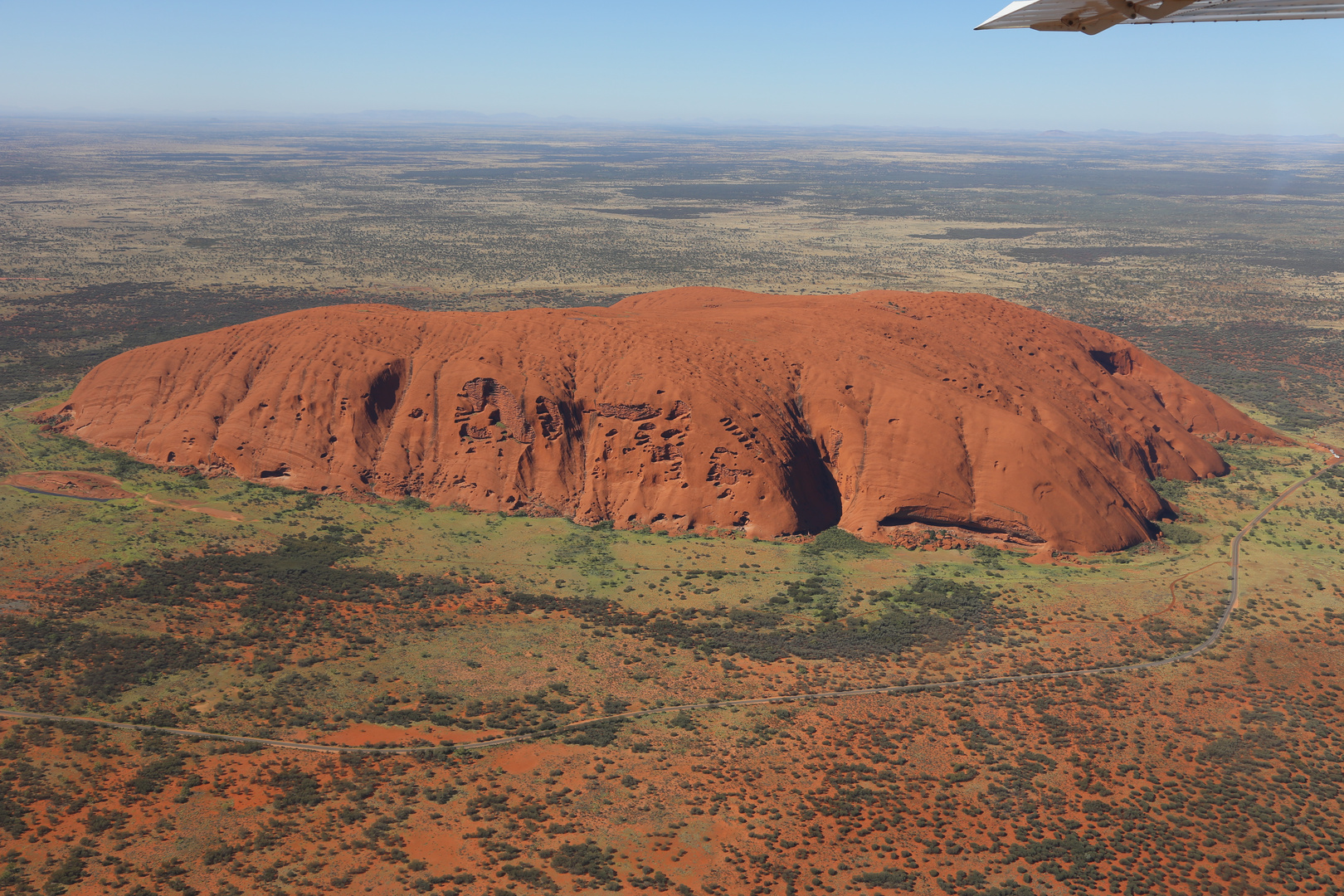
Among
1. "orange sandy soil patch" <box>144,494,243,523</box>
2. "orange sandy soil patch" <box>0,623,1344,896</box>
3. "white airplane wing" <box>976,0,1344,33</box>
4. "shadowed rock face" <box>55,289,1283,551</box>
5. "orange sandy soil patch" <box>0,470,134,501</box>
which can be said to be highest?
Answer: "white airplane wing" <box>976,0,1344,33</box>

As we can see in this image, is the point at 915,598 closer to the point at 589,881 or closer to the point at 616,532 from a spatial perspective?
the point at 616,532

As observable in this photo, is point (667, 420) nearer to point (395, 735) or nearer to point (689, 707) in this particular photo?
point (689, 707)

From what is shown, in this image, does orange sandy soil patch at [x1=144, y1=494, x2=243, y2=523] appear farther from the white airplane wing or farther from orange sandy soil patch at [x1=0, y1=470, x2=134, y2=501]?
the white airplane wing

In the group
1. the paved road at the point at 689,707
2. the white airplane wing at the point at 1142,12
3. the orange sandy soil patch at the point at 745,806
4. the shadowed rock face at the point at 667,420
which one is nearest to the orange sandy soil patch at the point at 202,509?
the shadowed rock face at the point at 667,420

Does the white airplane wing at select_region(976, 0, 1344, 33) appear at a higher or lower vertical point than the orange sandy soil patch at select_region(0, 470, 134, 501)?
higher

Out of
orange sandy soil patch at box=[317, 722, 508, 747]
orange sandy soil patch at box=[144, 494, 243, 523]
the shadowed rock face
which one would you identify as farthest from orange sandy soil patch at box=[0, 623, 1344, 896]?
orange sandy soil patch at box=[144, 494, 243, 523]
